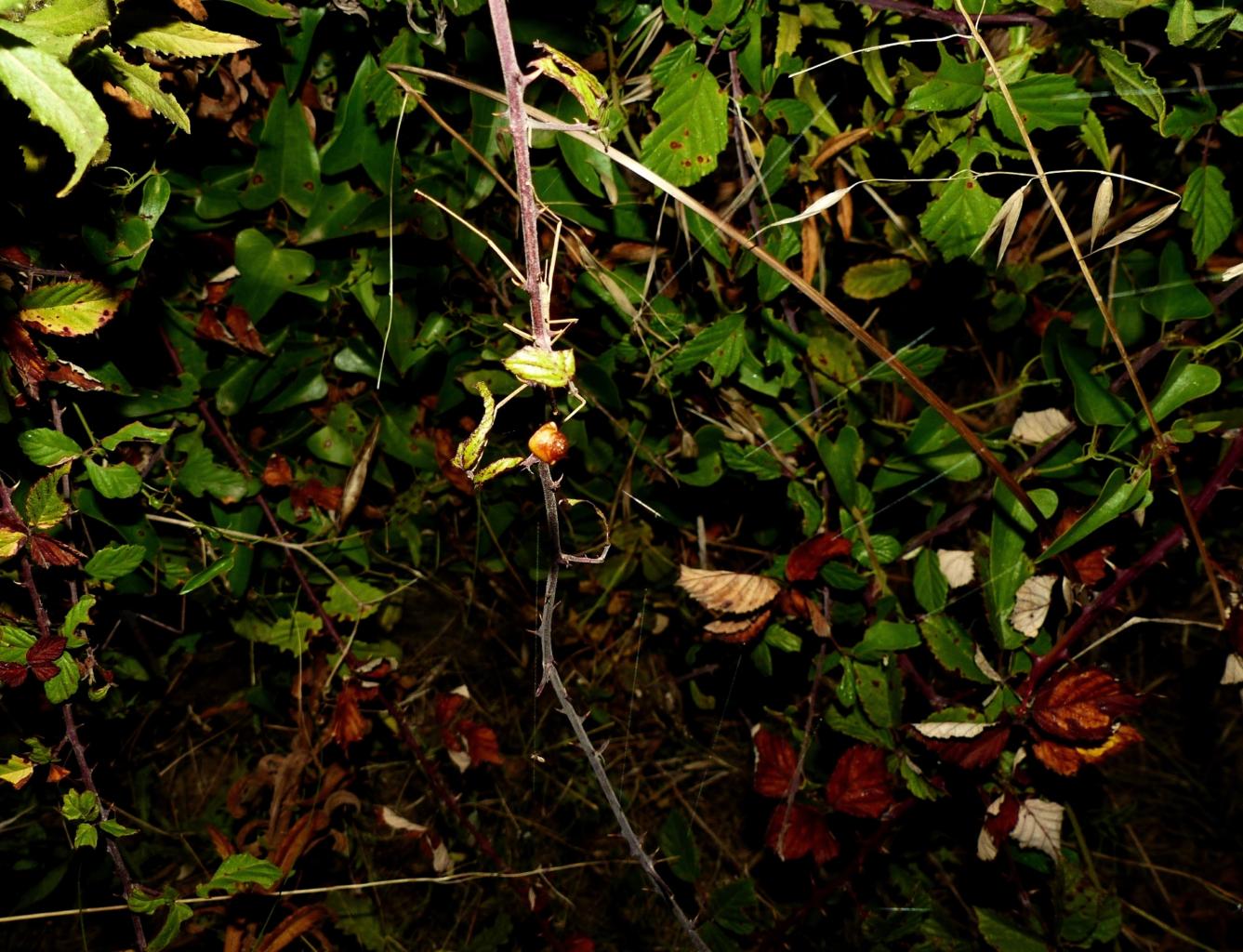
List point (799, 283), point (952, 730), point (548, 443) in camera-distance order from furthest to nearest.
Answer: point (952, 730) < point (799, 283) < point (548, 443)

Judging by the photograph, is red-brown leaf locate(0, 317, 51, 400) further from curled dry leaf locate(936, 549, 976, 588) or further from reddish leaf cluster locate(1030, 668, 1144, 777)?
reddish leaf cluster locate(1030, 668, 1144, 777)

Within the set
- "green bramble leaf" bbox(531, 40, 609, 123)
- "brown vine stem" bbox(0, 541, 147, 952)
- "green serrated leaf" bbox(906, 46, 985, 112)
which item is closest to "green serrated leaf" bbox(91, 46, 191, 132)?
"green bramble leaf" bbox(531, 40, 609, 123)

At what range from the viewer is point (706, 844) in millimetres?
1494

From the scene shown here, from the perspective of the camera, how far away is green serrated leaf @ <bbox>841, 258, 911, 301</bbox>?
1.14 meters

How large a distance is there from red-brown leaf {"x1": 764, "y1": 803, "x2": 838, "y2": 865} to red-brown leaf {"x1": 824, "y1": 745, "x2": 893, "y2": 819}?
45 millimetres

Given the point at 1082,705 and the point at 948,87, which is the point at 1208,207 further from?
the point at 1082,705

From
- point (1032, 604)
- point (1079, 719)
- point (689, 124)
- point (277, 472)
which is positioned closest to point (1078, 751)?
point (1079, 719)

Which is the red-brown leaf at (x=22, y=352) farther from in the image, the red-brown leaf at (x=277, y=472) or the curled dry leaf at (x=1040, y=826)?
the curled dry leaf at (x=1040, y=826)

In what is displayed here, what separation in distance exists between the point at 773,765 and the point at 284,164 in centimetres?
112

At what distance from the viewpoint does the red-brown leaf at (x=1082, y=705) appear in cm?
98

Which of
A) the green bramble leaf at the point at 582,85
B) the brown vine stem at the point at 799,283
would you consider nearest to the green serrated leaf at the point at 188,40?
the brown vine stem at the point at 799,283

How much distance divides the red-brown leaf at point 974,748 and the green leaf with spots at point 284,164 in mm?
1154

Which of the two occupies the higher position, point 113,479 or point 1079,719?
point 113,479

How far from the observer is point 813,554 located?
1.07 meters
